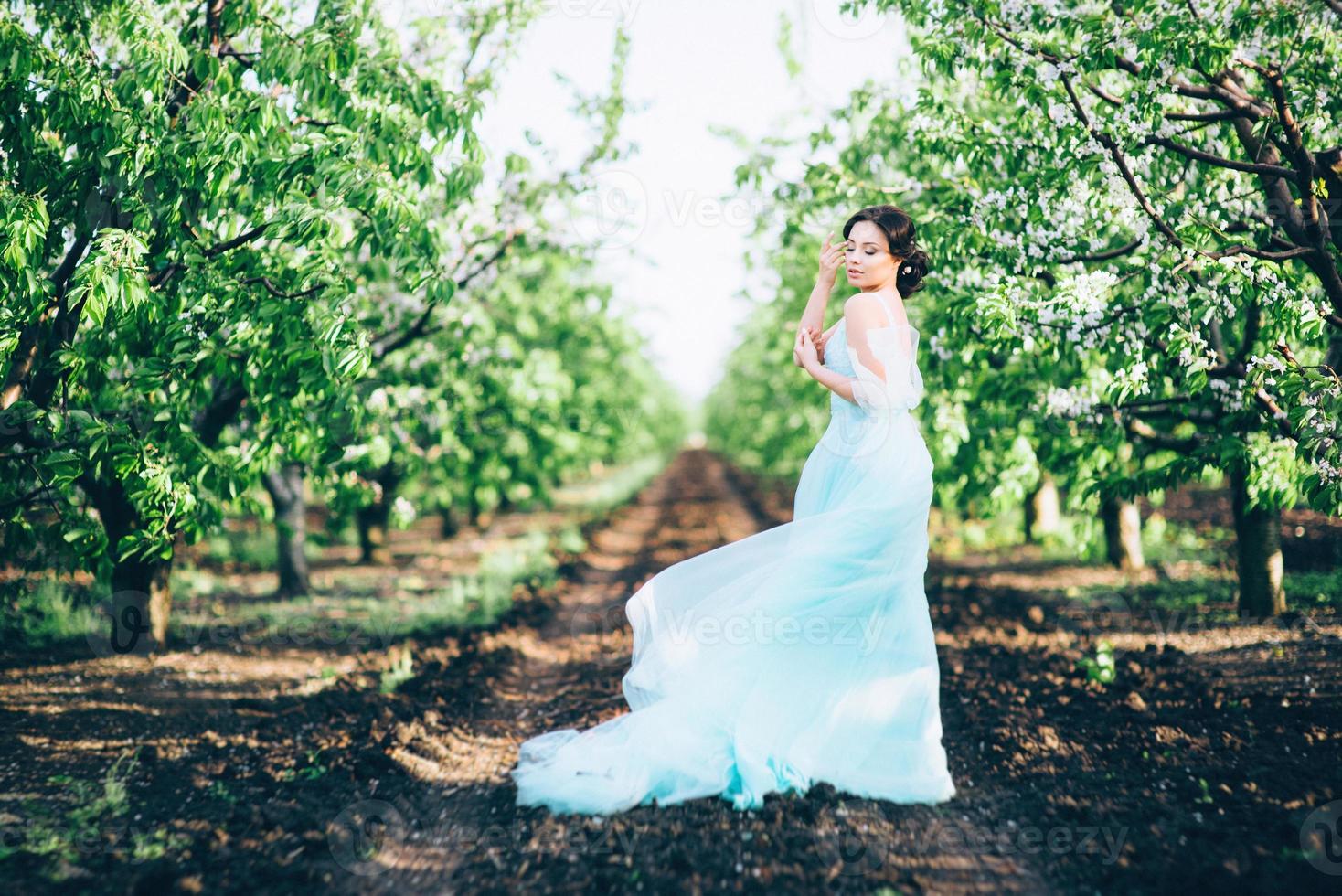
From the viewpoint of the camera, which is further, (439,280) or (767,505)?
(767,505)

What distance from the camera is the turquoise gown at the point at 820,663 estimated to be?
4.34 metres

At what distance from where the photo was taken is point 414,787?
186 inches

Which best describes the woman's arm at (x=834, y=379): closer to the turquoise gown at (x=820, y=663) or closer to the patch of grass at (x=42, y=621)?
the turquoise gown at (x=820, y=663)

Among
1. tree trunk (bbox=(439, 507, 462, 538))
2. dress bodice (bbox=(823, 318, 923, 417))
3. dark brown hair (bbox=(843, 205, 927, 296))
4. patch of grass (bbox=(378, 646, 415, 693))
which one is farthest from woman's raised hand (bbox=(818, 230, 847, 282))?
tree trunk (bbox=(439, 507, 462, 538))

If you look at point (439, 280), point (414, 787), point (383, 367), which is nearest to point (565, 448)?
point (383, 367)

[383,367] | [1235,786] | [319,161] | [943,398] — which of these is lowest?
[1235,786]

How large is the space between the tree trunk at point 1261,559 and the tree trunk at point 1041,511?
4.59m

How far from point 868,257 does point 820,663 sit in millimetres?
2133

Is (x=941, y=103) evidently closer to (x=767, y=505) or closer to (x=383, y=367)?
(x=383, y=367)

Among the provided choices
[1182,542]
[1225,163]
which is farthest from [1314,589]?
[1225,163]

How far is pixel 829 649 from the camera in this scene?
177 inches

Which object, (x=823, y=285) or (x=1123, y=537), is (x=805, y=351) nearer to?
(x=823, y=285)

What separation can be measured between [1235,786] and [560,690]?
4.34m

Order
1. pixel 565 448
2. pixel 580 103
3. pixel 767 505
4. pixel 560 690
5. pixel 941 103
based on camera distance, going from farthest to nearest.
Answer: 1. pixel 767 505
2. pixel 565 448
3. pixel 580 103
4. pixel 560 690
5. pixel 941 103
